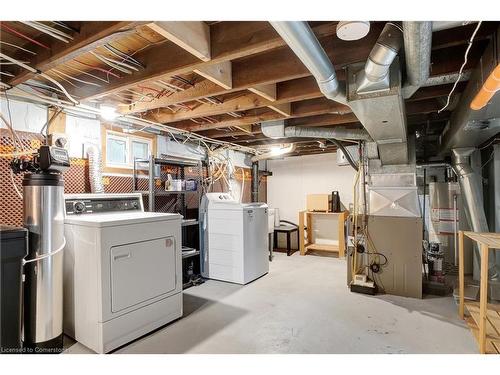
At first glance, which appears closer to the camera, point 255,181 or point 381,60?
point 381,60

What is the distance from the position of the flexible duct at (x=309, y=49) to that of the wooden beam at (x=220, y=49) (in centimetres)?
24

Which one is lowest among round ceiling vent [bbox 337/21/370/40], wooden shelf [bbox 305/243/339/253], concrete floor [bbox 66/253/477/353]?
concrete floor [bbox 66/253/477/353]

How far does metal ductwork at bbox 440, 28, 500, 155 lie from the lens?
1.58 meters

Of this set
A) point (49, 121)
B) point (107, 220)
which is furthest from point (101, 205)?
point (49, 121)

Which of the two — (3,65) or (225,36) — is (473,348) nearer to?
(225,36)

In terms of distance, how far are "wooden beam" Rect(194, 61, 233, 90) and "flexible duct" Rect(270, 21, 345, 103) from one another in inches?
33.3

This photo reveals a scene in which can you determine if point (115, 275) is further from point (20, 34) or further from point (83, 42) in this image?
point (20, 34)

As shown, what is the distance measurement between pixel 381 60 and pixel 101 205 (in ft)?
8.76

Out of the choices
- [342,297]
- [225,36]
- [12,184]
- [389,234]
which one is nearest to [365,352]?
[342,297]

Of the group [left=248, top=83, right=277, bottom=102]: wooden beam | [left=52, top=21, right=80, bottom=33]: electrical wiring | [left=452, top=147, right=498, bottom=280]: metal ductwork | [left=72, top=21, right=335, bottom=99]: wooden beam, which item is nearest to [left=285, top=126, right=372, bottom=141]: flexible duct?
[left=248, top=83, right=277, bottom=102]: wooden beam

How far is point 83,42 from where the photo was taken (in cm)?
158

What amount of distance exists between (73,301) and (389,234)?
3.42 m

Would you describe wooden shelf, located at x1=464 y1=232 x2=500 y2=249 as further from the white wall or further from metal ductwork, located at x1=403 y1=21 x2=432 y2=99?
the white wall
